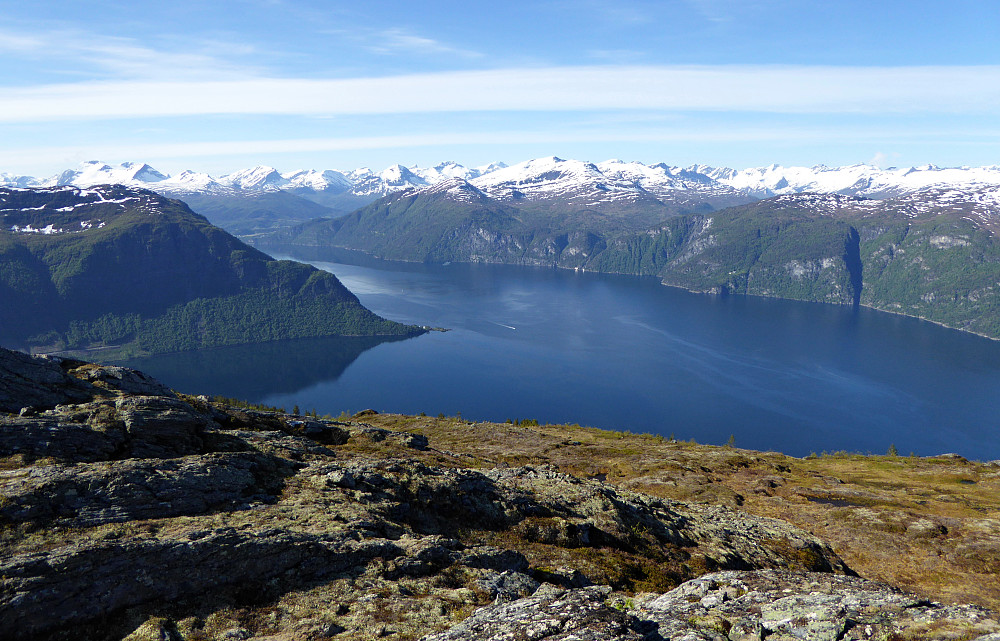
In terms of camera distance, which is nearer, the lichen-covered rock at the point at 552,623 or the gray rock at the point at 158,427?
the lichen-covered rock at the point at 552,623

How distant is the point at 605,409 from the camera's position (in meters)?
200

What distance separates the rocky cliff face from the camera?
16.3 meters

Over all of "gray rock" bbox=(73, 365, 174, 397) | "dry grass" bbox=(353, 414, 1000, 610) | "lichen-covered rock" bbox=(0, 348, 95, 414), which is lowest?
"dry grass" bbox=(353, 414, 1000, 610)

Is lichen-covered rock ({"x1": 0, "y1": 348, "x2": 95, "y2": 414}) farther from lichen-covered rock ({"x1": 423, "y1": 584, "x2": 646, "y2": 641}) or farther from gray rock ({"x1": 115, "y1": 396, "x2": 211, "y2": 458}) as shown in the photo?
lichen-covered rock ({"x1": 423, "y1": 584, "x2": 646, "y2": 641})

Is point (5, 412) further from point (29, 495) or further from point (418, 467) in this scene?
point (418, 467)

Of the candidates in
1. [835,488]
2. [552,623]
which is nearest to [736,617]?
[552,623]

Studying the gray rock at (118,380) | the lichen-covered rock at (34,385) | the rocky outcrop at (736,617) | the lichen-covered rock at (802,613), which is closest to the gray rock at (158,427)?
the lichen-covered rock at (34,385)

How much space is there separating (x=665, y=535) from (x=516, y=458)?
35215 mm

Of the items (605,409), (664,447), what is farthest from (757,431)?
(664,447)

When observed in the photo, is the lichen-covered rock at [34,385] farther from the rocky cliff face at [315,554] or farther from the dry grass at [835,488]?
the dry grass at [835,488]

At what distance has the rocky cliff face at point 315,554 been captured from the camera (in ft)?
53.4

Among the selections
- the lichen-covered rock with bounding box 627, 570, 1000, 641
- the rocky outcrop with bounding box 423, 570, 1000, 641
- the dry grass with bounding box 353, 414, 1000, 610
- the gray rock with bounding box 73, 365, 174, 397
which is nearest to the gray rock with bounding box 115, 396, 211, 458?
the gray rock with bounding box 73, 365, 174, 397

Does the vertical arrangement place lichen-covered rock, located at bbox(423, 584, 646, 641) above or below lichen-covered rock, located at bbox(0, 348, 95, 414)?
below

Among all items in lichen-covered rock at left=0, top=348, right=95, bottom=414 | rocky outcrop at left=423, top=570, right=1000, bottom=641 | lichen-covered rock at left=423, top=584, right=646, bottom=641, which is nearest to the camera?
lichen-covered rock at left=423, top=584, right=646, bottom=641
